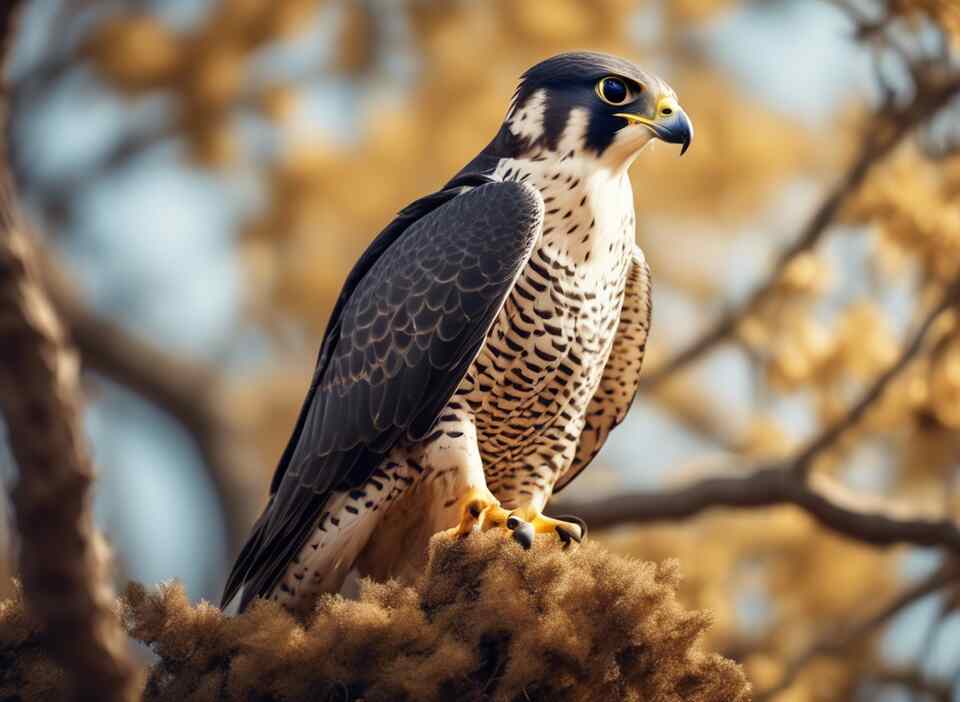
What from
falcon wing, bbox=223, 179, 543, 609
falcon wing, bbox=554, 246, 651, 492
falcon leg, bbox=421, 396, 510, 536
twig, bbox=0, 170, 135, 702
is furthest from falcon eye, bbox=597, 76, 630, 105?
twig, bbox=0, 170, 135, 702

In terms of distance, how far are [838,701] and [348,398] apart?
162 inches

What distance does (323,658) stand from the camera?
9.61ft

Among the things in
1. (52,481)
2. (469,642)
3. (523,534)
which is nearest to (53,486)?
(52,481)

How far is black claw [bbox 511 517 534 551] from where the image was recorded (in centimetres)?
323

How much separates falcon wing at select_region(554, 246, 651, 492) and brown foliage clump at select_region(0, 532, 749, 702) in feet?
3.56

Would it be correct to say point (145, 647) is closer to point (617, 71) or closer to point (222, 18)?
point (617, 71)

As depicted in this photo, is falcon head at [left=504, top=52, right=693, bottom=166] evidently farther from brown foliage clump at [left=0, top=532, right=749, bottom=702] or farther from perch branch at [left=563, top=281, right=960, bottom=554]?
perch branch at [left=563, top=281, right=960, bottom=554]

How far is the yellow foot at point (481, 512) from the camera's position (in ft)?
11.2

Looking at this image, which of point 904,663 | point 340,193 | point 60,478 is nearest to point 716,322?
point 904,663

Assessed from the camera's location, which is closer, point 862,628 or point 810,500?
point 810,500

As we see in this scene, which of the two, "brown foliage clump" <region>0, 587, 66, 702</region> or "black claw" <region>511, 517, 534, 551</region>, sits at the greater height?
"black claw" <region>511, 517, 534, 551</region>

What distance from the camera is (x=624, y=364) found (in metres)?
4.08

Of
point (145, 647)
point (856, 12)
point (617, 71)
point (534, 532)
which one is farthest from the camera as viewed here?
point (856, 12)

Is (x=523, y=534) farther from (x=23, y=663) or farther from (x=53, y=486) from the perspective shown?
(x=53, y=486)
